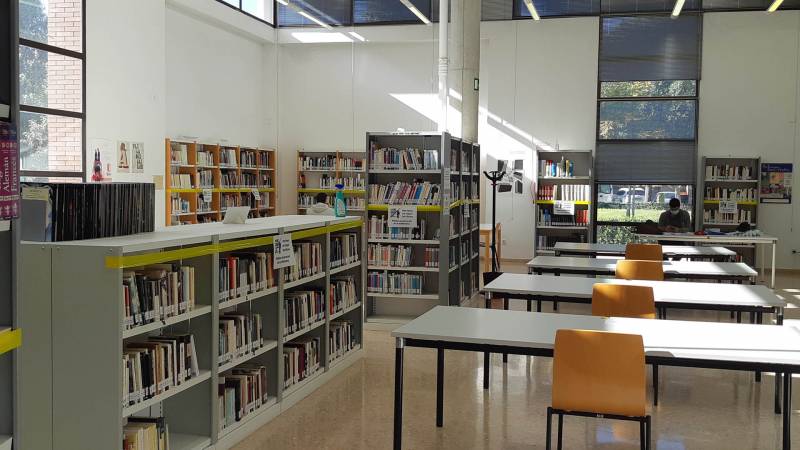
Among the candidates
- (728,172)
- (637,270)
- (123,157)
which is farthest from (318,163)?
(637,270)

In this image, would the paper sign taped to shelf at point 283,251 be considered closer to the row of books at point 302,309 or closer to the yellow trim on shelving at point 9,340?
the row of books at point 302,309

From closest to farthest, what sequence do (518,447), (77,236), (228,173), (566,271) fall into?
(77,236) → (518,447) → (566,271) → (228,173)

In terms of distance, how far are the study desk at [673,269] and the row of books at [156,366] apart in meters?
A: 4.22

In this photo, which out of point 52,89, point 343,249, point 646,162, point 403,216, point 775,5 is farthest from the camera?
point 646,162

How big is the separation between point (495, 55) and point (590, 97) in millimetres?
2078

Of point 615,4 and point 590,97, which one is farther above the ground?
point 615,4

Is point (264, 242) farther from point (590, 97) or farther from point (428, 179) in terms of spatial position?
point (590, 97)

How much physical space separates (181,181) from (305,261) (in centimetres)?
713

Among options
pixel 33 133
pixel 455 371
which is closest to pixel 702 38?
pixel 455 371

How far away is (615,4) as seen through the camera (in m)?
15.0

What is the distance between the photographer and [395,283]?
8.35 m

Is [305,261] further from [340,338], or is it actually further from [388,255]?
[388,255]

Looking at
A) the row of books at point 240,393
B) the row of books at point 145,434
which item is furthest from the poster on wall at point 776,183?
the row of books at point 145,434

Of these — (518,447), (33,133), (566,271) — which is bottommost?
(518,447)
